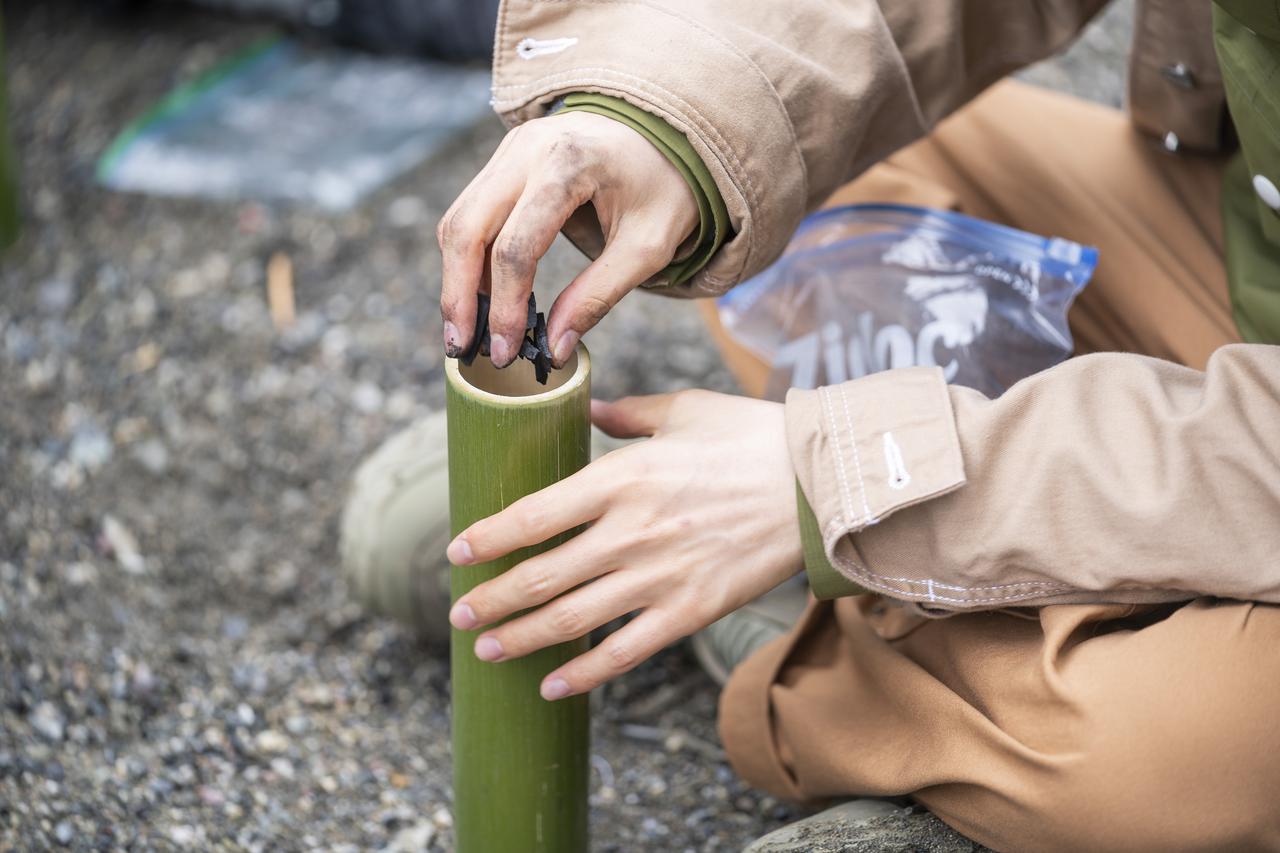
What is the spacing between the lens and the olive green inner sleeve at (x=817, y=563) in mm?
1098

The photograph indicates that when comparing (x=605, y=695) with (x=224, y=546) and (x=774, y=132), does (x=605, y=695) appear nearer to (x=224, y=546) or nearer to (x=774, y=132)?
(x=224, y=546)

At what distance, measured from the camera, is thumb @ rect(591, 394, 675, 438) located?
1.18 metres

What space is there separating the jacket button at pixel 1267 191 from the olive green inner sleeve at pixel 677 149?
488 mm

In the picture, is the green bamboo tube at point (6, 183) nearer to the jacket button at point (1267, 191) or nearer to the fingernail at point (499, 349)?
the fingernail at point (499, 349)

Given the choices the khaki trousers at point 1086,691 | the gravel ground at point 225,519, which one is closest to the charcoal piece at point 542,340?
the khaki trousers at point 1086,691

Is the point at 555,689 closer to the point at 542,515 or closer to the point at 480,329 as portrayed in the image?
the point at 542,515

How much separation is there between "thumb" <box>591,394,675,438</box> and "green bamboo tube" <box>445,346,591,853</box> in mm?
53

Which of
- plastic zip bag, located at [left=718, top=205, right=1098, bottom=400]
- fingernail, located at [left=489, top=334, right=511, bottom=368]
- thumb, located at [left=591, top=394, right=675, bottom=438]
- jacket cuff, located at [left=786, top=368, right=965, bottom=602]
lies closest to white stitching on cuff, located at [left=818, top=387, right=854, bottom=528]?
jacket cuff, located at [left=786, top=368, right=965, bottom=602]

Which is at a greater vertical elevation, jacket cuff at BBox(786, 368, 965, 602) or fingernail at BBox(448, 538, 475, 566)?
jacket cuff at BBox(786, 368, 965, 602)

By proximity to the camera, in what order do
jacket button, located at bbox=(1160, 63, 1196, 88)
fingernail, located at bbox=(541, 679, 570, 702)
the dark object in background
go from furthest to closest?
1. the dark object in background
2. jacket button, located at bbox=(1160, 63, 1196, 88)
3. fingernail, located at bbox=(541, 679, 570, 702)

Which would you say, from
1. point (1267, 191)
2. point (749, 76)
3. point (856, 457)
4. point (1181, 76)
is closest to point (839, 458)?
point (856, 457)

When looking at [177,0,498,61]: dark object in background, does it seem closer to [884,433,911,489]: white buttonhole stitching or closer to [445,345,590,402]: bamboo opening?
[445,345,590,402]: bamboo opening

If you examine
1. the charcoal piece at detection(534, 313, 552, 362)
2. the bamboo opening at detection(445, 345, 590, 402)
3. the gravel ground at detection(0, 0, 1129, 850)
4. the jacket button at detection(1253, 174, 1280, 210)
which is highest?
the jacket button at detection(1253, 174, 1280, 210)

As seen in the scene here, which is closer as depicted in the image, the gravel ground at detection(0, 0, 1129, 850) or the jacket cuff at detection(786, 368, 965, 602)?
the jacket cuff at detection(786, 368, 965, 602)
